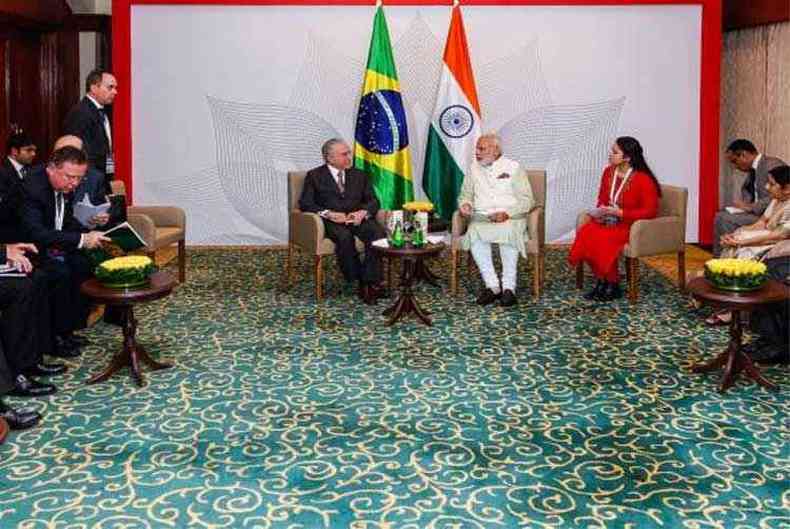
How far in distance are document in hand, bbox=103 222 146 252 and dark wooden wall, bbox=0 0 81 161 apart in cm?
439

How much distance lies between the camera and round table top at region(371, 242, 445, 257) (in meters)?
6.50

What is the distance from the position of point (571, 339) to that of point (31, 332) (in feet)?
10.8

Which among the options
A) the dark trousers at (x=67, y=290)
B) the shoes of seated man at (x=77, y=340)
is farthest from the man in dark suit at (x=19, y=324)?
the shoes of seated man at (x=77, y=340)

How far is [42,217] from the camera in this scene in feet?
18.5

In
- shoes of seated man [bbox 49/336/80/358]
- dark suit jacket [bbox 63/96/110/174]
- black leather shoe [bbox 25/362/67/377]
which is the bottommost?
black leather shoe [bbox 25/362/67/377]

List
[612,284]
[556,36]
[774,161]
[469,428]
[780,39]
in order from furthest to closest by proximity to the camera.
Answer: [556,36]
[780,39]
[774,161]
[612,284]
[469,428]

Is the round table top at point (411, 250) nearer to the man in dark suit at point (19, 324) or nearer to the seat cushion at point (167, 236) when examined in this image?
the seat cushion at point (167, 236)

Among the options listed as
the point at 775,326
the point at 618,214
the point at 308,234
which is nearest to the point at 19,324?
the point at 308,234

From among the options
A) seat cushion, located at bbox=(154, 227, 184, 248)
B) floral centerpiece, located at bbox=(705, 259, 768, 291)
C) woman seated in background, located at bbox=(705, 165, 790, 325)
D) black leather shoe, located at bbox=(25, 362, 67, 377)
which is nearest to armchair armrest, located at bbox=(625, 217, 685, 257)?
woman seated in background, located at bbox=(705, 165, 790, 325)

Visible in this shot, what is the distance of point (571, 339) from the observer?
6164 millimetres

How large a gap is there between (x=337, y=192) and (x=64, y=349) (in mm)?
2833

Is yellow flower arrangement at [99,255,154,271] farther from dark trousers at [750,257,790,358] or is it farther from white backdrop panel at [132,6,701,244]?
white backdrop panel at [132,6,701,244]

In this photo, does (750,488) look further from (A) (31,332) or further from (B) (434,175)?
(B) (434,175)

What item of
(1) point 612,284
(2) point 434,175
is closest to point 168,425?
(1) point 612,284
